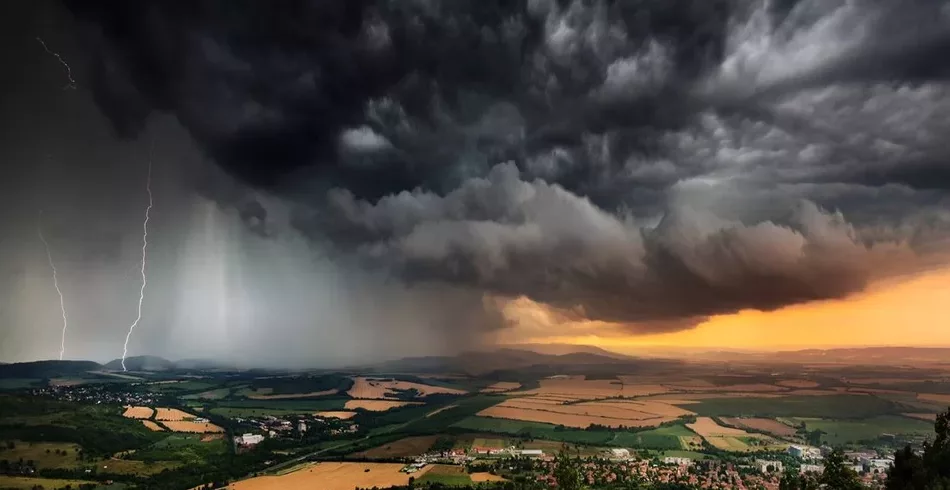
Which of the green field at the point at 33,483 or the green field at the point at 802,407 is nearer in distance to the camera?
the green field at the point at 33,483

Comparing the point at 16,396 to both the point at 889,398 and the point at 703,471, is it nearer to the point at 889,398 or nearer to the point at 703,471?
the point at 703,471

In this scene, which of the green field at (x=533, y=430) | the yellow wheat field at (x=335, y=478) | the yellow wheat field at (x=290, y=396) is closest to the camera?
the yellow wheat field at (x=335, y=478)

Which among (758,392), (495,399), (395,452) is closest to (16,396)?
(395,452)

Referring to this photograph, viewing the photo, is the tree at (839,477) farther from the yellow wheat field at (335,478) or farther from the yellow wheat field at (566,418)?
the yellow wheat field at (566,418)

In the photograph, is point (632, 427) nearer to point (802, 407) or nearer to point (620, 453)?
point (620, 453)

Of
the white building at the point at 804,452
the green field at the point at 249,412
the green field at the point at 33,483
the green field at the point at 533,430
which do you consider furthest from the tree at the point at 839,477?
the green field at the point at 249,412

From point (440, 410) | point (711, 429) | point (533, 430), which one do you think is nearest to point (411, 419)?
point (440, 410)

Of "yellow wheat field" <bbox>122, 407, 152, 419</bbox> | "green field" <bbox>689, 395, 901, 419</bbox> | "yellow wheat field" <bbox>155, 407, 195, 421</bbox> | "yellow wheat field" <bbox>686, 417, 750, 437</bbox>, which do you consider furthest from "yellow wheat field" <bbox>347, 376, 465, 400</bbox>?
"yellow wheat field" <bbox>686, 417, 750, 437</bbox>
